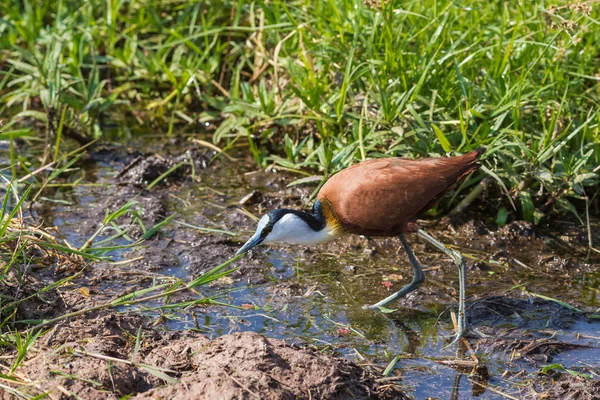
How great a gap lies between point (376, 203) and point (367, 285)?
599mm

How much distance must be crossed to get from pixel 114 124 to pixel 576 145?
366 cm

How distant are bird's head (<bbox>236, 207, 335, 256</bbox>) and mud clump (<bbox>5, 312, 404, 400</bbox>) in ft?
2.87

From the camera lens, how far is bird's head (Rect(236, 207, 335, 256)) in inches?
172

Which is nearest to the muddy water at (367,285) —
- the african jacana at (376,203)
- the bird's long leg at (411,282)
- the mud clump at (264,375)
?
the bird's long leg at (411,282)

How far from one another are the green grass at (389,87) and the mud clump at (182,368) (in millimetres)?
1835

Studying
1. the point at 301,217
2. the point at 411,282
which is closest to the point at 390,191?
the point at 301,217

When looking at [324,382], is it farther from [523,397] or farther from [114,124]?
[114,124]

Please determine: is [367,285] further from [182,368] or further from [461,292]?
[182,368]

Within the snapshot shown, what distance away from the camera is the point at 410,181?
14.1 ft

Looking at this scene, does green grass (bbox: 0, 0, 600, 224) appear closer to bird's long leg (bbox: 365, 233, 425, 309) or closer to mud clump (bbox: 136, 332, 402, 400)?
bird's long leg (bbox: 365, 233, 425, 309)

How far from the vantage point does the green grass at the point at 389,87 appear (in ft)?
16.2

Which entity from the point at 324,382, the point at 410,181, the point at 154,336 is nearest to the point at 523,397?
the point at 324,382

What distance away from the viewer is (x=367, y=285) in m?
4.64

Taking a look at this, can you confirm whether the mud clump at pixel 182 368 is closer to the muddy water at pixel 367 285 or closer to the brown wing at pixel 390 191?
the muddy water at pixel 367 285
